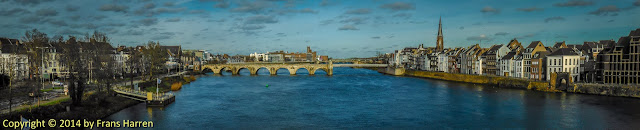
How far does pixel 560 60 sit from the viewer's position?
5562 centimetres

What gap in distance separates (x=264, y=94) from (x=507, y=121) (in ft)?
101

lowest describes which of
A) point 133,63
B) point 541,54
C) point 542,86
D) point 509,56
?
point 542,86

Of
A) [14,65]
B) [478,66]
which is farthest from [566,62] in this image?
[14,65]

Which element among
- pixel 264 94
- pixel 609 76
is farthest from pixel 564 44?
pixel 264 94

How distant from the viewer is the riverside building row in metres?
48.0

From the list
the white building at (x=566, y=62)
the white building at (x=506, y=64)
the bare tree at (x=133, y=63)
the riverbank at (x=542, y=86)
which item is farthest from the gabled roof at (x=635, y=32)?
the bare tree at (x=133, y=63)

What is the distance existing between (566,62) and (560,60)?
0.75 metres

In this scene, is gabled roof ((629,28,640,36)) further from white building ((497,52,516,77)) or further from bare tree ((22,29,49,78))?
bare tree ((22,29,49,78))

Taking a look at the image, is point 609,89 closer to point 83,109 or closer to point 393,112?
point 393,112

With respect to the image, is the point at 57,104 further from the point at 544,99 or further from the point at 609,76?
the point at 609,76

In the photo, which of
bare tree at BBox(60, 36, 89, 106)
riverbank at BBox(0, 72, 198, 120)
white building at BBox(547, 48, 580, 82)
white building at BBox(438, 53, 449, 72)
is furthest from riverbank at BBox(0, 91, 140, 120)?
white building at BBox(438, 53, 449, 72)

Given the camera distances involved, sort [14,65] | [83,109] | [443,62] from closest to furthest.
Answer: [83,109], [14,65], [443,62]

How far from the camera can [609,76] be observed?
4972 centimetres

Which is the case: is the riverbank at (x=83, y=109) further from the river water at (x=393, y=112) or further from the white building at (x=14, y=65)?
the white building at (x=14, y=65)
